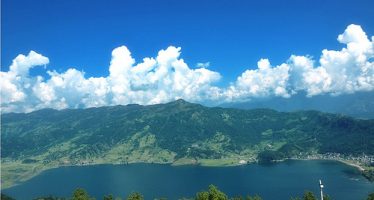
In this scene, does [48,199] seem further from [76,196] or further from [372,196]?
[372,196]

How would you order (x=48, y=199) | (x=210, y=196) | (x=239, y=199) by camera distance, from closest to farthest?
(x=210, y=196) < (x=239, y=199) < (x=48, y=199)

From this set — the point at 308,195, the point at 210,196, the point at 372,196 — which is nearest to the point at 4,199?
the point at 210,196

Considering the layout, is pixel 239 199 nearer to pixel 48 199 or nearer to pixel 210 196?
pixel 210 196

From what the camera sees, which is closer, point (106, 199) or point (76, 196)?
point (76, 196)

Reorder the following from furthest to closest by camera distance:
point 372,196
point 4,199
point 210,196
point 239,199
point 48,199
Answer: point 48,199, point 4,199, point 239,199, point 372,196, point 210,196

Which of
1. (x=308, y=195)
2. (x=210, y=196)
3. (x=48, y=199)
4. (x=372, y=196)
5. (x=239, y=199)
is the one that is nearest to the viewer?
(x=210, y=196)

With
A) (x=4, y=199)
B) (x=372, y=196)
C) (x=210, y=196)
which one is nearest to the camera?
(x=210, y=196)

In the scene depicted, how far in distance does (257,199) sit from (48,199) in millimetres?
103531

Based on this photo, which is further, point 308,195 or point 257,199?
point 257,199

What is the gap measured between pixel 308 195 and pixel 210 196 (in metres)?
28.8

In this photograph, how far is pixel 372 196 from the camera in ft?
364

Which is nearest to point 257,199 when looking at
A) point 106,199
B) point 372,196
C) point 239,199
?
point 239,199

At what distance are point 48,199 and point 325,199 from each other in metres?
125

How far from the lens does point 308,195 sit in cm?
10425
